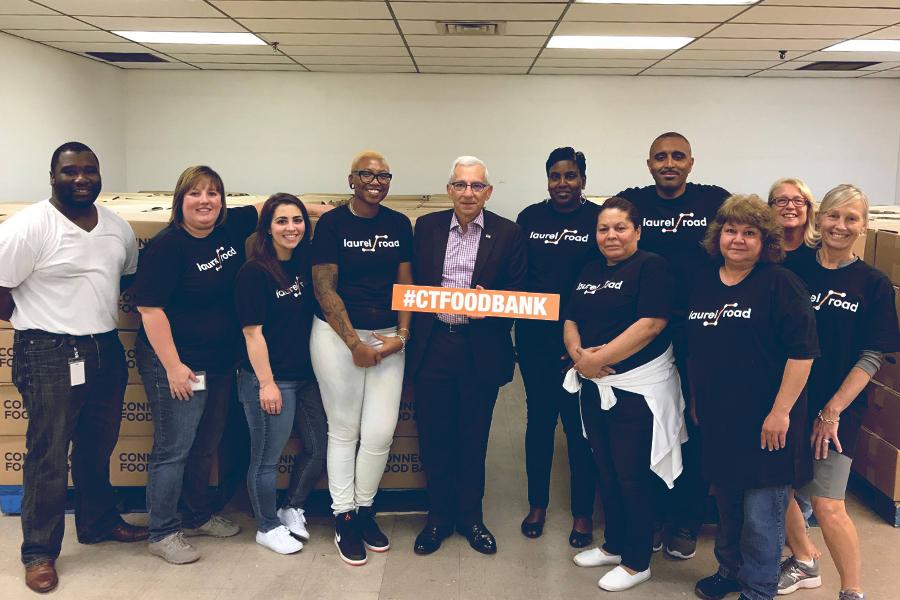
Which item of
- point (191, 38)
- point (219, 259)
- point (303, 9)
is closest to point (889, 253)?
point (219, 259)

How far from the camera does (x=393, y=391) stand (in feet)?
7.99

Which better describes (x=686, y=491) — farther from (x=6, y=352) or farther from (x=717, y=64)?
(x=717, y=64)

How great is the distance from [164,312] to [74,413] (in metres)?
0.48

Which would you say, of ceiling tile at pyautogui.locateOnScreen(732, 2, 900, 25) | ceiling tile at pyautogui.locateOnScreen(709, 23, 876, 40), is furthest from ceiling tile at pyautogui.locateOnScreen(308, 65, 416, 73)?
ceiling tile at pyautogui.locateOnScreen(732, 2, 900, 25)

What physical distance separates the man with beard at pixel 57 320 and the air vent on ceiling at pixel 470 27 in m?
3.27

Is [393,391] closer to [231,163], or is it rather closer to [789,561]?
[789,561]

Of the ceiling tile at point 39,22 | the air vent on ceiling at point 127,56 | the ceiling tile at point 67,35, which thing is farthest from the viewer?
the air vent on ceiling at point 127,56

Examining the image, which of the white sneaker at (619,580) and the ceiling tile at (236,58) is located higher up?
the ceiling tile at (236,58)

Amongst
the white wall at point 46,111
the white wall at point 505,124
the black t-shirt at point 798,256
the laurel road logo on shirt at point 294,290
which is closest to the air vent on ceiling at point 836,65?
the white wall at point 505,124

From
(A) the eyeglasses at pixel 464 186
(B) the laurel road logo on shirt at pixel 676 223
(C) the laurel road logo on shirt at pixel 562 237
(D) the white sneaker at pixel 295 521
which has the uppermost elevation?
(A) the eyeglasses at pixel 464 186

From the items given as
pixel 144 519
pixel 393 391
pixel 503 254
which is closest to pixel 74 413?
pixel 144 519

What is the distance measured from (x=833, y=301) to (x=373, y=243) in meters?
1.55

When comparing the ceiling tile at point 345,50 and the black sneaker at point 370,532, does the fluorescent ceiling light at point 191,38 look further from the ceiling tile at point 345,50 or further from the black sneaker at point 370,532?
the black sneaker at point 370,532

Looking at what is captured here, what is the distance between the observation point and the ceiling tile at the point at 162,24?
474cm
